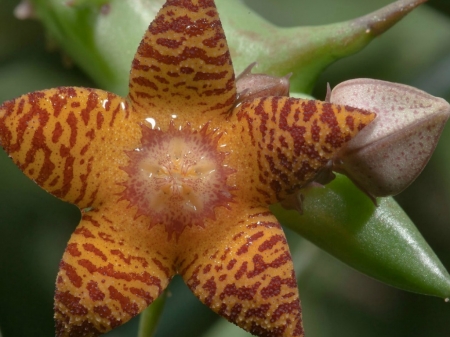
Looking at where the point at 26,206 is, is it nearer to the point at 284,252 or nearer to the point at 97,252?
the point at 97,252

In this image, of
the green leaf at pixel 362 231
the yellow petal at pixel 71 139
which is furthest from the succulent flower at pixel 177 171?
the green leaf at pixel 362 231

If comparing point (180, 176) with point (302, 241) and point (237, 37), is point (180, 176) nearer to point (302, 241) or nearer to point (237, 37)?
point (237, 37)

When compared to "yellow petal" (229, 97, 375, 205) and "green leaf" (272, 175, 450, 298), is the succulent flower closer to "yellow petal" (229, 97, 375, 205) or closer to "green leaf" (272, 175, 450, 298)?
"yellow petal" (229, 97, 375, 205)

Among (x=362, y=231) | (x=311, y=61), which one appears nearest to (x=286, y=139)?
(x=362, y=231)

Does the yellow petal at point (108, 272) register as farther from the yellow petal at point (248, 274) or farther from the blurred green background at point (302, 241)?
the blurred green background at point (302, 241)

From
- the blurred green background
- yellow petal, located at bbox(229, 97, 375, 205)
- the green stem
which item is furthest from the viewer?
the blurred green background

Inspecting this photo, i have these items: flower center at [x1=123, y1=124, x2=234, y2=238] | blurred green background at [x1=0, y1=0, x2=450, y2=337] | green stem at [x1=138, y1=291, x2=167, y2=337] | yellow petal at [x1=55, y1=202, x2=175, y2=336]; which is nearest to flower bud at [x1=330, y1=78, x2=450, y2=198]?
flower center at [x1=123, y1=124, x2=234, y2=238]
